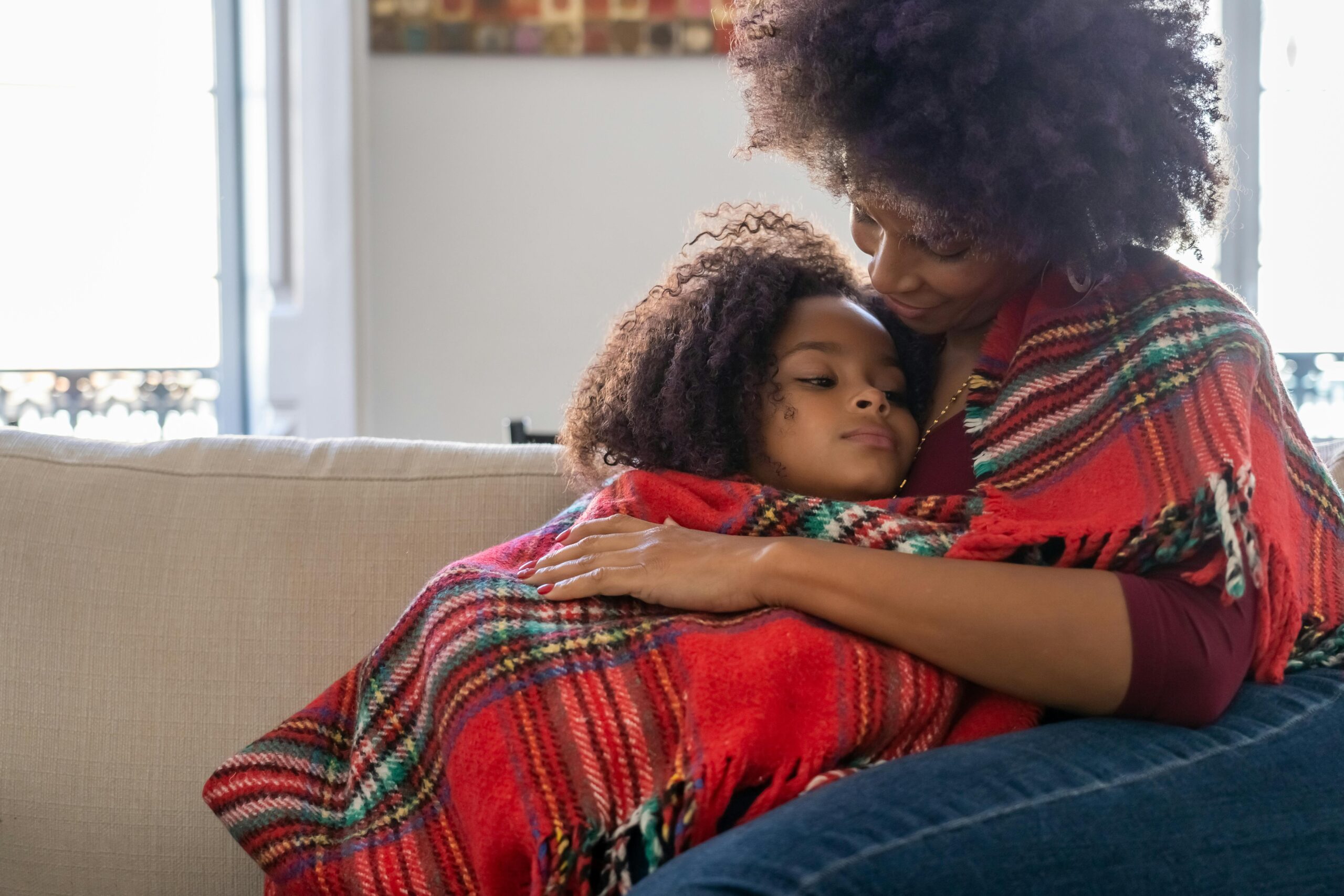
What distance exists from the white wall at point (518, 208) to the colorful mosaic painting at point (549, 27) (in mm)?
35

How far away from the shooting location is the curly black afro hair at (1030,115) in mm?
1163

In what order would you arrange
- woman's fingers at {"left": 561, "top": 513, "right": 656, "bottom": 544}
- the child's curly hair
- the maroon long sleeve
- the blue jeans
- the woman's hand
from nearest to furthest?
the blue jeans < the maroon long sleeve < the woman's hand < woman's fingers at {"left": 561, "top": 513, "right": 656, "bottom": 544} < the child's curly hair

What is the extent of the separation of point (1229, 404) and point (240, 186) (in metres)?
2.77

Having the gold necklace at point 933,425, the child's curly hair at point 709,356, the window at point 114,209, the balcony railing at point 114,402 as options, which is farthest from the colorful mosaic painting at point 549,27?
the gold necklace at point 933,425

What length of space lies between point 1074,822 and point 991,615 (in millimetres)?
176

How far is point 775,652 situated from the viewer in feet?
3.53

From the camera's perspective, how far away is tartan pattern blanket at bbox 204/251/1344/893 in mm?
1039

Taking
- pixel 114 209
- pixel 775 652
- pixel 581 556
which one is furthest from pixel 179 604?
pixel 114 209

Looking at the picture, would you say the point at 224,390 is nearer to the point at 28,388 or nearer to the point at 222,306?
the point at 222,306

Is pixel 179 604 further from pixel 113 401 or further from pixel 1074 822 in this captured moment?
pixel 113 401

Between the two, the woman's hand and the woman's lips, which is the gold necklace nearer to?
the woman's lips

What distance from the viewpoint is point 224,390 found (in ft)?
11.0

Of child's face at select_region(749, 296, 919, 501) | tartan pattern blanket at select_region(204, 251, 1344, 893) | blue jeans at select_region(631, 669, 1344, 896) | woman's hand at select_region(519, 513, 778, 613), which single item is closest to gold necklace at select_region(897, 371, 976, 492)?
child's face at select_region(749, 296, 919, 501)

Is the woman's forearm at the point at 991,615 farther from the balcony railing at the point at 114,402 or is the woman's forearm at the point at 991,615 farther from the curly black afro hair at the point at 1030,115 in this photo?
the balcony railing at the point at 114,402
